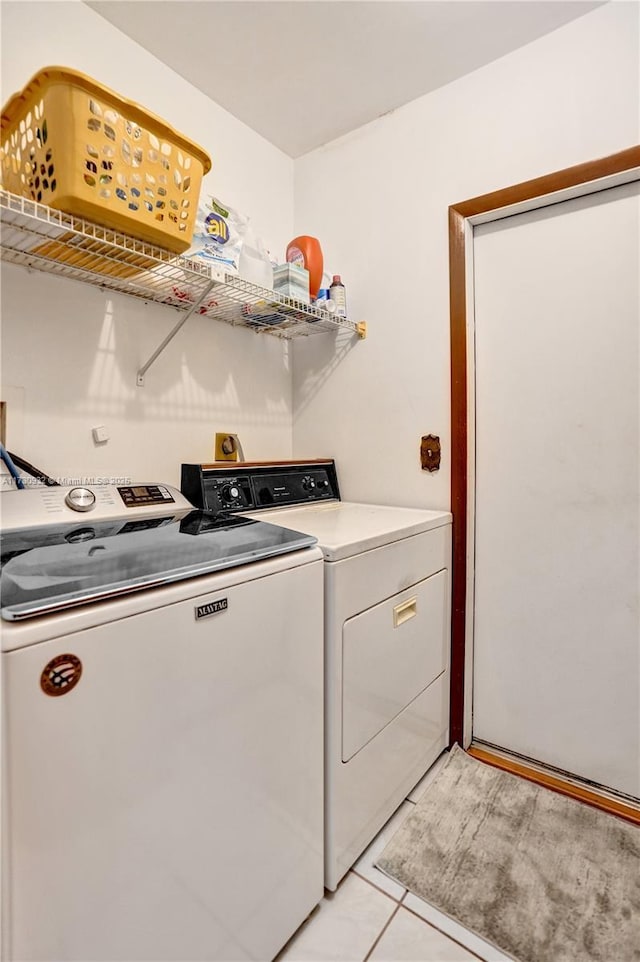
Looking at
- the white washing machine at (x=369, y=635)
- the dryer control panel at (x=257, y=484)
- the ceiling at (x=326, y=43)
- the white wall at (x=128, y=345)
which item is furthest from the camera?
the dryer control panel at (x=257, y=484)

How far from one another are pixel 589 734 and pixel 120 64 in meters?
2.75

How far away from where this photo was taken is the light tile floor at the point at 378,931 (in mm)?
1102

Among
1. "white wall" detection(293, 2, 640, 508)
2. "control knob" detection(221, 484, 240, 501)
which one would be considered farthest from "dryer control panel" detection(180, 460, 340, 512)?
"white wall" detection(293, 2, 640, 508)

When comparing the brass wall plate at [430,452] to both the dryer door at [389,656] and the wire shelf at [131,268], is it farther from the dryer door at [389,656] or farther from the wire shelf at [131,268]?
the wire shelf at [131,268]

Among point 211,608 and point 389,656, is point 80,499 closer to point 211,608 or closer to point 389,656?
point 211,608

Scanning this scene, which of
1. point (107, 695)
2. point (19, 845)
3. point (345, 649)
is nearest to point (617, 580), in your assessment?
point (345, 649)

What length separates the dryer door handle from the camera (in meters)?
1.45

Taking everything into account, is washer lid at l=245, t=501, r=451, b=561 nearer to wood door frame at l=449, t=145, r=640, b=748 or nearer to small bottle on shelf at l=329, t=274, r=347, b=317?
wood door frame at l=449, t=145, r=640, b=748

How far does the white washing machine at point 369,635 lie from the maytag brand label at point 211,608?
1.13ft

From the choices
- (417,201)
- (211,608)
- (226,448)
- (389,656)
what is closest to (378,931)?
(389,656)

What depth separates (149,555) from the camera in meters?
0.95

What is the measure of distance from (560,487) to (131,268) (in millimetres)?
1562

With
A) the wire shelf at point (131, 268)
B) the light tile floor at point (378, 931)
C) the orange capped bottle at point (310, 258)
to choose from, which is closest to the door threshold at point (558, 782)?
the light tile floor at point (378, 931)

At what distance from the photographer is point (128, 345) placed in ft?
5.27
